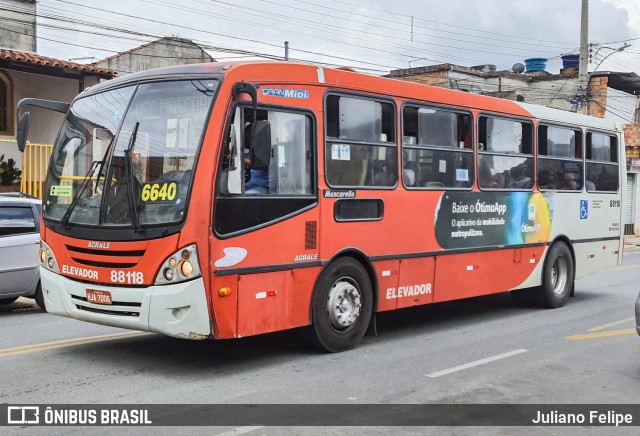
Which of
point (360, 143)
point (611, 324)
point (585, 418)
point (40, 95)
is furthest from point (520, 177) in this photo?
point (40, 95)

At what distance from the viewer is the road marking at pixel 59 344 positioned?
8.31m

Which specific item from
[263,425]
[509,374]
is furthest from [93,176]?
[509,374]

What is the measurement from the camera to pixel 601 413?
6.41m

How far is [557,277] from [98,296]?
7.84 meters

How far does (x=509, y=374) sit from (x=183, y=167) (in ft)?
12.2

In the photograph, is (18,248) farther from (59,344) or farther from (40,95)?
(40,95)

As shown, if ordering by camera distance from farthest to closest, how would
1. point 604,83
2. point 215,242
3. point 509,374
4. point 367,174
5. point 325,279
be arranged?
point 604,83
point 367,174
point 325,279
point 509,374
point 215,242

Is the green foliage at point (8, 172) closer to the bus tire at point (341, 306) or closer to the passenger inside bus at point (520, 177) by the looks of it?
the passenger inside bus at point (520, 177)

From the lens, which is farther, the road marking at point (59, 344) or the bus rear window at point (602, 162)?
the bus rear window at point (602, 162)

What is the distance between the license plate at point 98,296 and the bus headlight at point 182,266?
2.29 feet

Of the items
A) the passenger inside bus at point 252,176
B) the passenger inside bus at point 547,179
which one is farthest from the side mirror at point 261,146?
the passenger inside bus at point 547,179

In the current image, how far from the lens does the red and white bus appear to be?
718cm

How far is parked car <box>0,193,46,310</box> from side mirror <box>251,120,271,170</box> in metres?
5.21

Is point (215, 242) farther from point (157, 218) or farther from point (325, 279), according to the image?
point (325, 279)
